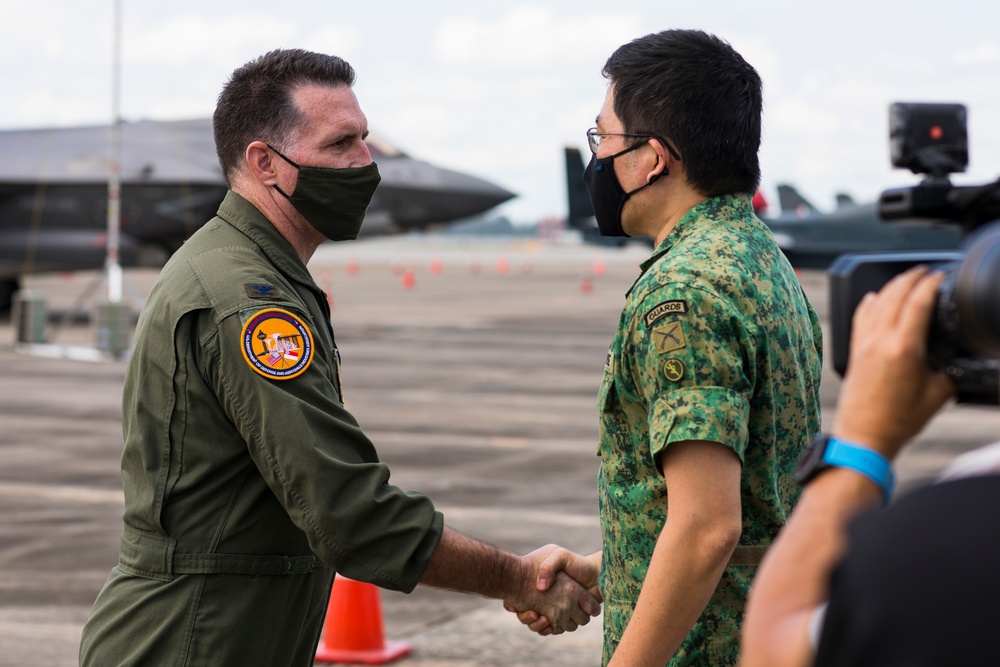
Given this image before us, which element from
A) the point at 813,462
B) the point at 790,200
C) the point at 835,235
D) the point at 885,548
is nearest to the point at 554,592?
the point at 813,462

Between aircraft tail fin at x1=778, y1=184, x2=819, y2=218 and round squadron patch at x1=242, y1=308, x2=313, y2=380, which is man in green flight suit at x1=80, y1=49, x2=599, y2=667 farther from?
aircraft tail fin at x1=778, y1=184, x2=819, y2=218

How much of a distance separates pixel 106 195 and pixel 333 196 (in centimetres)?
2253

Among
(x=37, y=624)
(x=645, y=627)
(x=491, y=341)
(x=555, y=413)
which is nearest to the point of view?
(x=645, y=627)

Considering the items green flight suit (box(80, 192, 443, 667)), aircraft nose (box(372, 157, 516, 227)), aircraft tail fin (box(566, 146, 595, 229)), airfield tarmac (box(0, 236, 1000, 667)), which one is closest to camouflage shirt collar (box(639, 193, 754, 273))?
airfield tarmac (box(0, 236, 1000, 667))

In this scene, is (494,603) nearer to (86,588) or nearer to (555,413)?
(86,588)

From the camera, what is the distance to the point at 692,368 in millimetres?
2324

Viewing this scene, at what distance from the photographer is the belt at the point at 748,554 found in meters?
2.50

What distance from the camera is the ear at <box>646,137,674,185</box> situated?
2555 millimetres

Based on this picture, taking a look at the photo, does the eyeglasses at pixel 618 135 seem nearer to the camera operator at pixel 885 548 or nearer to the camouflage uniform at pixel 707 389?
the camouflage uniform at pixel 707 389

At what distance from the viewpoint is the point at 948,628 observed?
1.11 meters

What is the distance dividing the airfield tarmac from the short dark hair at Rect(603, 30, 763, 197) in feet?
2.48

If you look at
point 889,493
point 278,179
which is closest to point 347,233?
point 278,179

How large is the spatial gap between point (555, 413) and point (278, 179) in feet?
33.4

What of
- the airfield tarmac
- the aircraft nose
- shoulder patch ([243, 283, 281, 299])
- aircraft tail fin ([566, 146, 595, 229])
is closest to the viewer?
shoulder patch ([243, 283, 281, 299])
